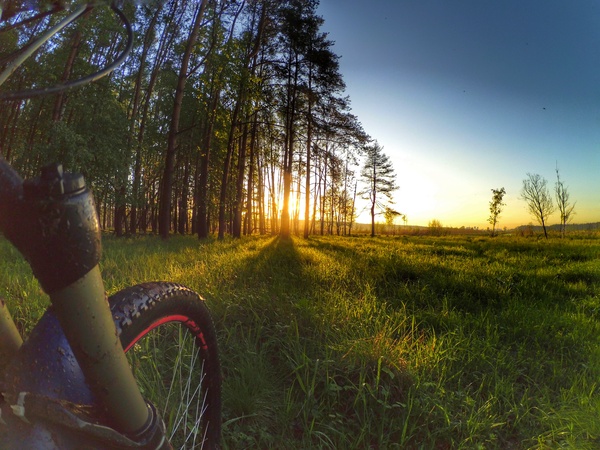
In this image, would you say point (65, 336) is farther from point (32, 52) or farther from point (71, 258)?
point (32, 52)

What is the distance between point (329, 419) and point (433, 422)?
0.67m

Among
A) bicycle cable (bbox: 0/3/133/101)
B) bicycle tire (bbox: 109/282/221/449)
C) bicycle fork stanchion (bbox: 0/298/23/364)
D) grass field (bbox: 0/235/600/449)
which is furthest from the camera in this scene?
grass field (bbox: 0/235/600/449)

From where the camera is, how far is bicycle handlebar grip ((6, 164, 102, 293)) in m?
0.54

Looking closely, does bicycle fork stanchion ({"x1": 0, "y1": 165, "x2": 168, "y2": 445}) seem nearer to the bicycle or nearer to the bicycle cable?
the bicycle

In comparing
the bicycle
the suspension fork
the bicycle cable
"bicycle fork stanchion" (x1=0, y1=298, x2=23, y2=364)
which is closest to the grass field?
the bicycle

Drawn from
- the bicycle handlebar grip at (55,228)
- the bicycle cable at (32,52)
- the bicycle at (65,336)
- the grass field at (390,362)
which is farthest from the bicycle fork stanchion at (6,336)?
the grass field at (390,362)

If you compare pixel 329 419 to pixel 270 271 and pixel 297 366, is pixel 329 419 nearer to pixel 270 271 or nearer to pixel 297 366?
pixel 297 366

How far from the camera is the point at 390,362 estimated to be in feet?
8.33

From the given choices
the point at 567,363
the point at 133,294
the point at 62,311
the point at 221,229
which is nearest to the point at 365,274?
the point at 567,363

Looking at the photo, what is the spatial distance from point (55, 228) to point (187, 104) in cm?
A: 1627

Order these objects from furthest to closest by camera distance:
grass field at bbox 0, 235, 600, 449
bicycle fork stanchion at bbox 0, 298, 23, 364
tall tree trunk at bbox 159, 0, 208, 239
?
tall tree trunk at bbox 159, 0, 208, 239
grass field at bbox 0, 235, 600, 449
bicycle fork stanchion at bbox 0, 298, 23, 364

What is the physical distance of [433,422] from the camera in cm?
217

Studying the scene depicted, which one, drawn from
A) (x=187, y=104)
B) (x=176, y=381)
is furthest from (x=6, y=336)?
(x=187, y=104)

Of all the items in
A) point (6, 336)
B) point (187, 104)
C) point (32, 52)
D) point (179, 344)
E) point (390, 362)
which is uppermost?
point (187, 104)
